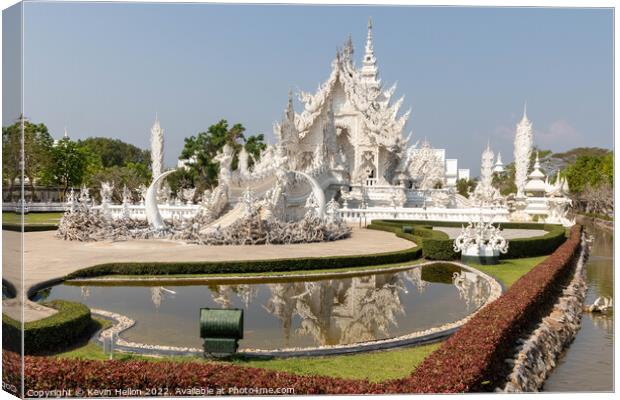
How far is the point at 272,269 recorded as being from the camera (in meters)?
16.8

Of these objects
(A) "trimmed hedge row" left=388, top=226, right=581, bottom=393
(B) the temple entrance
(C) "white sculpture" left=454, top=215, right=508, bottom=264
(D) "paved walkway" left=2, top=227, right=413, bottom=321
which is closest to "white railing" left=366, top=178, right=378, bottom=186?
(B) the temple entrance

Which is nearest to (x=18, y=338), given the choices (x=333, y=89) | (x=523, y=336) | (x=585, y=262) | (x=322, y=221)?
(x=523, y=336)

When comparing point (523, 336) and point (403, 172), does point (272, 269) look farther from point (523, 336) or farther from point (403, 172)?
point (403, 172)

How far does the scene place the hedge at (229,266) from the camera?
15680mm

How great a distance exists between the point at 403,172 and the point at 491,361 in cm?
4430

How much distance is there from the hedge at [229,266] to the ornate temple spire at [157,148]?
40.6 meters

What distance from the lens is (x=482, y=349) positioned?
25.3ft

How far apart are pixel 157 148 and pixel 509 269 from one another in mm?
44942

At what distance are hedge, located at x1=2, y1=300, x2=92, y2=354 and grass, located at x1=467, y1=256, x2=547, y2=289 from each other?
35.1 feet

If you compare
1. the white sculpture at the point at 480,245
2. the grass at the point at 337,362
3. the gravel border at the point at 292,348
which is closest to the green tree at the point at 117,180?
the white sculpture at the point at 480,245

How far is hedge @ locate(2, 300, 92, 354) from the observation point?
25.3ft

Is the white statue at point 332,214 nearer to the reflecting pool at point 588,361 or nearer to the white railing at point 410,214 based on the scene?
the white railing at point 410,214

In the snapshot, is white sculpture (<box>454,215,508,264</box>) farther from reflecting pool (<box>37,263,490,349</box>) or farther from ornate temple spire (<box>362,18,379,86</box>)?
ornate temple spire (<box>362,18,379,86</box>)

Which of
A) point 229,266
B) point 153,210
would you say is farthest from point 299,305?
point 153,210
